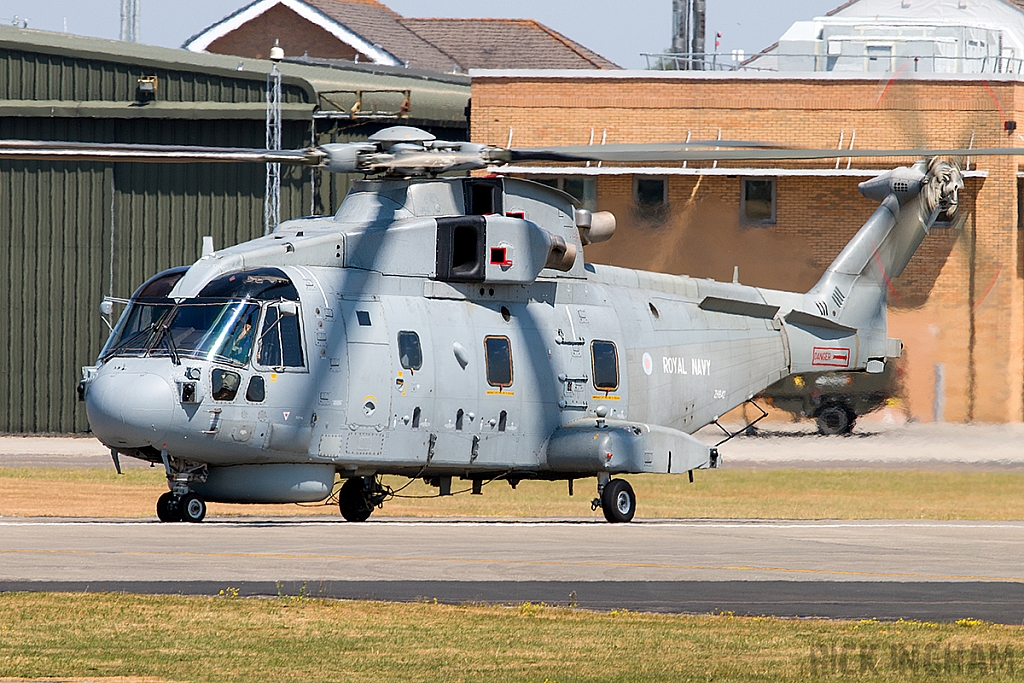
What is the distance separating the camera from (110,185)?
4178 cm

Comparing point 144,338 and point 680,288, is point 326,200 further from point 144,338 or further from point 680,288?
point 144,338

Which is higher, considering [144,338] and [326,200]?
[326,200]

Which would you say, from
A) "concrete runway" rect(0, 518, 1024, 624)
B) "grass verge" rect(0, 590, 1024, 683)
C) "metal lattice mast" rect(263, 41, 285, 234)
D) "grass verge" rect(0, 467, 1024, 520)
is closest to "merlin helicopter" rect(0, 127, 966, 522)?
"concrete runway" rect(0, 518, 1024, 624)

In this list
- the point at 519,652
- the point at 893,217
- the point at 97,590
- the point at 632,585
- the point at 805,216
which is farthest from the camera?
the point at 805,216

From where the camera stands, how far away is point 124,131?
41.3 m

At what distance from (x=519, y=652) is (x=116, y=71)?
34.3m

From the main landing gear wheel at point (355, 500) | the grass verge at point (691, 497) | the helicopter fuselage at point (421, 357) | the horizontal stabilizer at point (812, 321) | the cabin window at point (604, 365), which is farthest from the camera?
the horizontal stabilizer at point (812, 321)

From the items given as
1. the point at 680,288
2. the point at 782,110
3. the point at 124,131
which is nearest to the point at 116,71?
the point at 124,131

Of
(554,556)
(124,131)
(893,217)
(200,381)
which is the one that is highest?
(124,131)

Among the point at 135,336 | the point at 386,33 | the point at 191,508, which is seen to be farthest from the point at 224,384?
the point at 386,33

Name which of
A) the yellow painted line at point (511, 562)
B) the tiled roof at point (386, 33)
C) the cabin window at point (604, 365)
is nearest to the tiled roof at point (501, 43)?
the tiled roof at point (386, 33)

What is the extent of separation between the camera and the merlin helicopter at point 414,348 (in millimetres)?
17703

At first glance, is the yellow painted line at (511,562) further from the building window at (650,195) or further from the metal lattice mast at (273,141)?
the metal lattice mast at (273,141)

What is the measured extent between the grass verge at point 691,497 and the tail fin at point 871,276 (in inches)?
103
